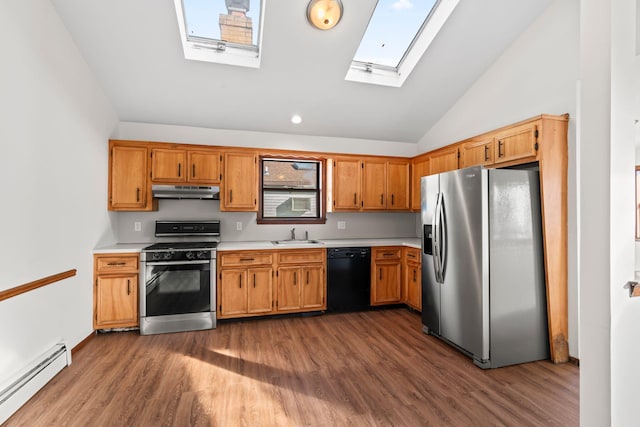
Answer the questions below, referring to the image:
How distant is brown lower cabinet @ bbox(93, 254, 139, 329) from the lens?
3.32 metres

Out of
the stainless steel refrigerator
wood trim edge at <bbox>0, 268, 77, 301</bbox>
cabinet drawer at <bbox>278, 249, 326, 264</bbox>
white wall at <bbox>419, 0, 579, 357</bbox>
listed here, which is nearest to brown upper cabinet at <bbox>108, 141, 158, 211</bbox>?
wood trim edge at <bbox>0, 268, 77, 301</bbox>

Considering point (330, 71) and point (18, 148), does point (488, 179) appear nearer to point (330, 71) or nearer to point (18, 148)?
point (330, 71)

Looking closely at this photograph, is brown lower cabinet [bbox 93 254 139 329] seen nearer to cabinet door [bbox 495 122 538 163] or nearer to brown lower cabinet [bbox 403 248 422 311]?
brown lower cabinet [bbox 403 248 422 311]

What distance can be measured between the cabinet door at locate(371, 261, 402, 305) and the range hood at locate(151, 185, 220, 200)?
2413 millimetres

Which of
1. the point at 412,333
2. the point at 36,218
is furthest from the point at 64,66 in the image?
the point at 412,333

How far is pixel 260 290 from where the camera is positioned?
12.4 feet

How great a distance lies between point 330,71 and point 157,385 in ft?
11.4

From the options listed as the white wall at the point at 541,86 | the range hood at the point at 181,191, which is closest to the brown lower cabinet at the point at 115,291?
the range hood at the point at 181,191

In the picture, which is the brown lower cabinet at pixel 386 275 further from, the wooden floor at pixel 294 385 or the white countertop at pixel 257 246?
the wooden floor at pixel 294 385

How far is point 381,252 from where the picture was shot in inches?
166

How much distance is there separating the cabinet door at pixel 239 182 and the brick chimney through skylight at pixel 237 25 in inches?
51.9

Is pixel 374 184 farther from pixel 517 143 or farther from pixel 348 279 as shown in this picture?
pixel 517 143

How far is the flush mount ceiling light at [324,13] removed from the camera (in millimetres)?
2848

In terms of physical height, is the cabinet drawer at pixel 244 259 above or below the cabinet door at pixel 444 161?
below
